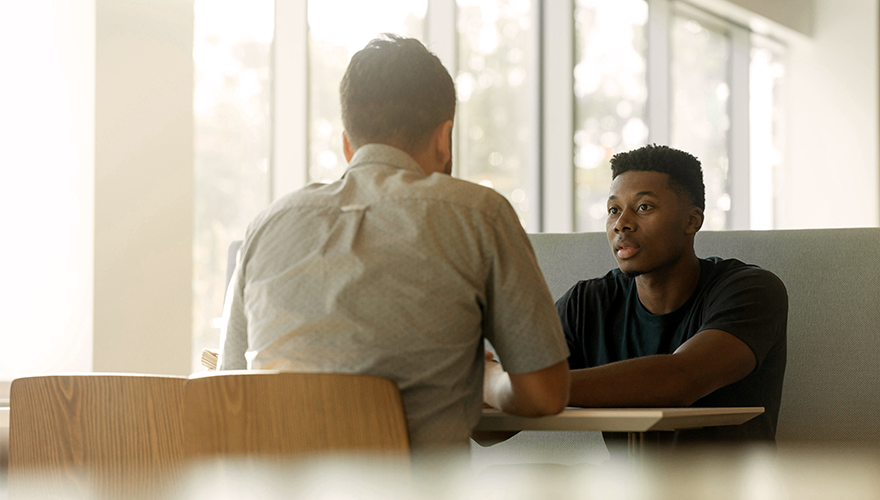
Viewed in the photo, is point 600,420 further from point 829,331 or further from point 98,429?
point 829,331

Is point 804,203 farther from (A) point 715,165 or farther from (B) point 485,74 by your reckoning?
(B) point 485,74

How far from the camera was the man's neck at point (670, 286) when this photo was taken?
1.89 metres

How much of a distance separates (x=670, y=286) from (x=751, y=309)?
0.27m

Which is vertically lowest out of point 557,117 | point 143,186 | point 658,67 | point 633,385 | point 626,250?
point 633,385

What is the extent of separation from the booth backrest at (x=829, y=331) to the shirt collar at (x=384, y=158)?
1377 mm

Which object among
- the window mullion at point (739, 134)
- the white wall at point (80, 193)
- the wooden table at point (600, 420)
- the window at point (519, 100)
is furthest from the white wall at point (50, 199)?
the window mullion at point (739, 134)

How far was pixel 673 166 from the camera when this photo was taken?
2043 millimetres

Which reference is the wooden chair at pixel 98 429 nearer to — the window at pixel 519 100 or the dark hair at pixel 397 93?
the dark hair at pixel 397 93

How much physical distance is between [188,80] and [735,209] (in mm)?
4911

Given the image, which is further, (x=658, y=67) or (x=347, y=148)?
(x=658, y=67)

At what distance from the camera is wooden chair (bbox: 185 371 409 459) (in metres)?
0.93

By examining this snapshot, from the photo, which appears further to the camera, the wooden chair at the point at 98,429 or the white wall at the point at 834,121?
the white wall at the point at 834,121

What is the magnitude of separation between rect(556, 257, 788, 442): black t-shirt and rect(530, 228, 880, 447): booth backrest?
15.1 inches

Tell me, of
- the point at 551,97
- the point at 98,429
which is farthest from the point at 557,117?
the point at 98,429
